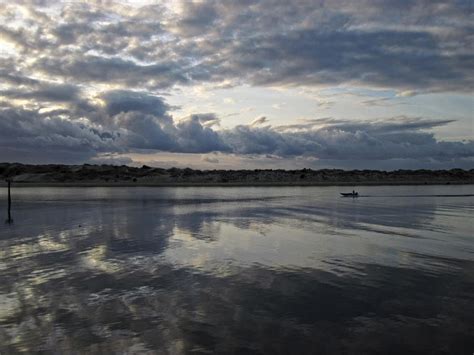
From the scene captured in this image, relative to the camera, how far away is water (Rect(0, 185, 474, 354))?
8383 millimetres

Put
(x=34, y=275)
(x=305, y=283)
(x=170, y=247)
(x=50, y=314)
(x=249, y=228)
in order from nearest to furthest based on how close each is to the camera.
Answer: (x=50, y=314) → (x=305, y=283) → (x=34, y=275) → (x=170, y=247) → (x=249, y=228)

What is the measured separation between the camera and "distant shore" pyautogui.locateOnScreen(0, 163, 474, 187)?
12862 centimetres

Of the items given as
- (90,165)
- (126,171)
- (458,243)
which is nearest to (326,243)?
(458,243)

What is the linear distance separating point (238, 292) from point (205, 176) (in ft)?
414

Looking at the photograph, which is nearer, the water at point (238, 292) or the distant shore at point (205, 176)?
the water at point (238, 292)

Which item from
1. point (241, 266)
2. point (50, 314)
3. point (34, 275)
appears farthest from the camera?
point (241, 266)

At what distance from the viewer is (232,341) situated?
328 inches

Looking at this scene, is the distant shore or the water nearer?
the water

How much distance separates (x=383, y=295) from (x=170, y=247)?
410 inches

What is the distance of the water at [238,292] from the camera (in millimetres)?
8383

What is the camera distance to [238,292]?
11828 millimetres

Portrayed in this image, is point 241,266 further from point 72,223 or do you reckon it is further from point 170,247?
point 72,223

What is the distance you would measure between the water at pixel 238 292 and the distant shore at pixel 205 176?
102m

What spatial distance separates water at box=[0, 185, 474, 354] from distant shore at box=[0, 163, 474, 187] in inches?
4010
